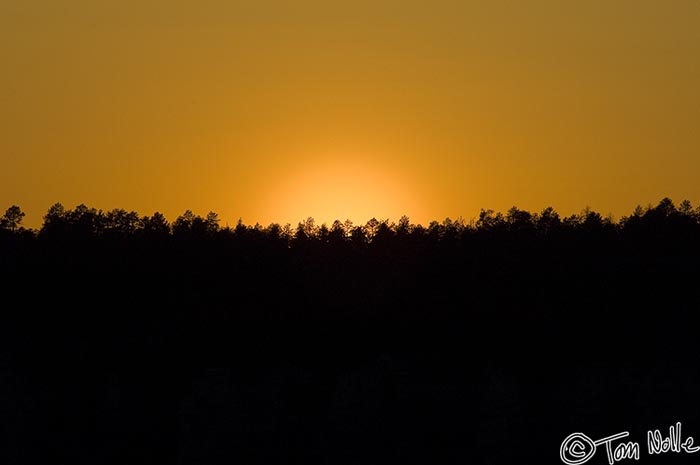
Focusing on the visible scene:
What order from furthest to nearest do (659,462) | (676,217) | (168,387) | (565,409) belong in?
(676,217)
(168,387)
(565,409)
(659,462)

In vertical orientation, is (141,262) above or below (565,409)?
above

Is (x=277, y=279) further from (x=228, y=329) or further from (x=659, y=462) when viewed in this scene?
(x=659, y=462)

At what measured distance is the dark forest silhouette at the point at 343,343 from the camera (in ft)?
357

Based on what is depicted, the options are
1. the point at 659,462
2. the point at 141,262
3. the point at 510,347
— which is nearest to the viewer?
the point at 659,462

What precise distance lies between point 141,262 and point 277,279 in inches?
719

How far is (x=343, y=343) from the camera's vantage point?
475ft

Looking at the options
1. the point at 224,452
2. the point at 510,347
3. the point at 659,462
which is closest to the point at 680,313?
the point at 510,347

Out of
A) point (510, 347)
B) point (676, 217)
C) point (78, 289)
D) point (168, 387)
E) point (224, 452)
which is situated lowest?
point (224, 452)

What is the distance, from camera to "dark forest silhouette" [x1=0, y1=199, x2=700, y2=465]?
4286 inches

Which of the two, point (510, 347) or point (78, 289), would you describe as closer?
point (510, 347)

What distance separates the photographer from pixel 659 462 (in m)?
102

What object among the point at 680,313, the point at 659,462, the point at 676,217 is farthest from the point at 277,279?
the point at 659,462

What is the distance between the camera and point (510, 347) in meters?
143

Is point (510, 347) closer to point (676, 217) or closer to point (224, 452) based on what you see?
point (224, 452)
